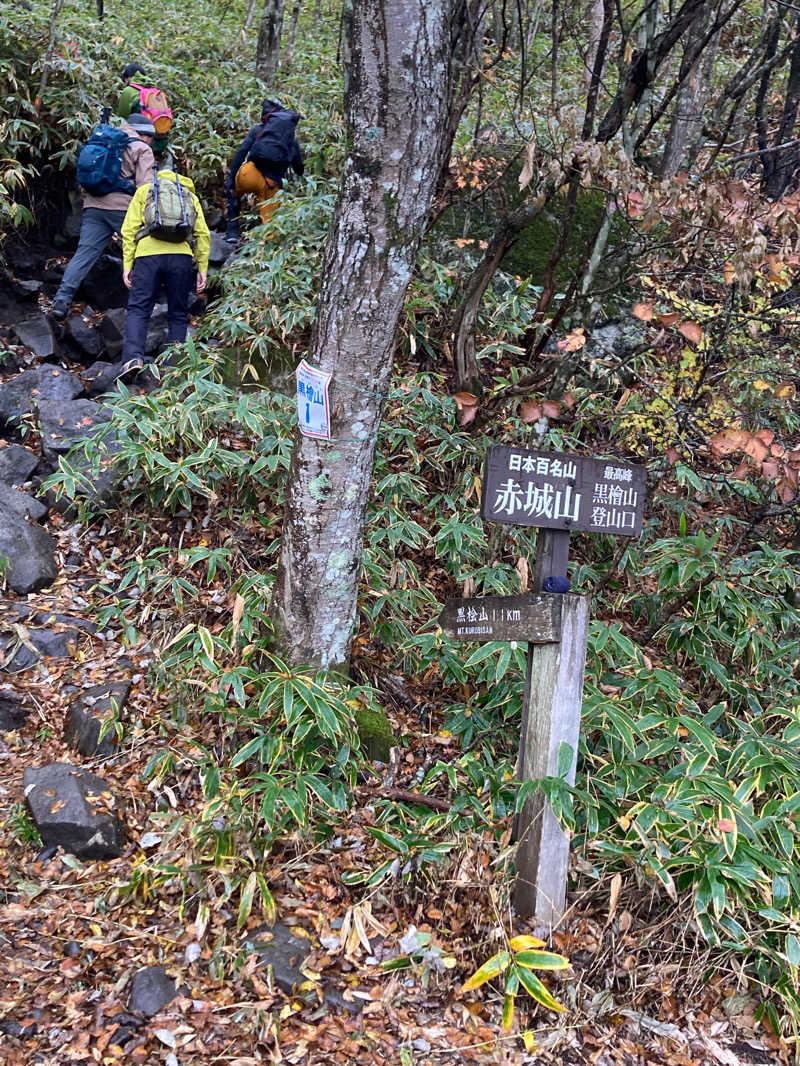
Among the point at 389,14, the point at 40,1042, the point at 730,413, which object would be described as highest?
the point at 389,14

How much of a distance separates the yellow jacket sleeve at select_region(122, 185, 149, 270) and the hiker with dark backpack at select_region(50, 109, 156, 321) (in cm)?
73

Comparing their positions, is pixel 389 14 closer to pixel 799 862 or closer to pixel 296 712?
pixel 296 712

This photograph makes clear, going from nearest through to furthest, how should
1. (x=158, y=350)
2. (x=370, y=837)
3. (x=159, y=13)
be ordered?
(x=370, y=837)
(x=158, y=350)
(x=159, y=13)

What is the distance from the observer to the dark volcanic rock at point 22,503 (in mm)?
5742

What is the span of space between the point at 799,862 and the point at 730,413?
306cm

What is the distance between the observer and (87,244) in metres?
7.78

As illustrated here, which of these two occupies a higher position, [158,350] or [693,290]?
[693,290]

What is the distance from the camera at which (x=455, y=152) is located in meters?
7.94

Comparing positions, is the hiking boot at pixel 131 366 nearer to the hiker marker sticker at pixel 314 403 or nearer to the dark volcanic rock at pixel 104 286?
the dark volcanic rock at pixel 104 286

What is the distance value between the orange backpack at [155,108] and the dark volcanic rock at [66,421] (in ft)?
8.94

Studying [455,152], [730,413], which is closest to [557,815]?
[730,413]

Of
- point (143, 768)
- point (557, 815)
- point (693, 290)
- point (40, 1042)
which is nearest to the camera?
point (40, 1042)

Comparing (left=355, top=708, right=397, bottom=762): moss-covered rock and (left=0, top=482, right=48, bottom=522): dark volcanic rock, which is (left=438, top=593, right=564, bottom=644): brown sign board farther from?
(left=0, top=482, right=48, bottom=522): dark volcanic rock

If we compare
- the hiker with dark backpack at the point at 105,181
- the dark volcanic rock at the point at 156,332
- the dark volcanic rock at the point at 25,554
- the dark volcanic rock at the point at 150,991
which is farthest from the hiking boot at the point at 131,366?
the dark volcanic rock at the point at 150,991
